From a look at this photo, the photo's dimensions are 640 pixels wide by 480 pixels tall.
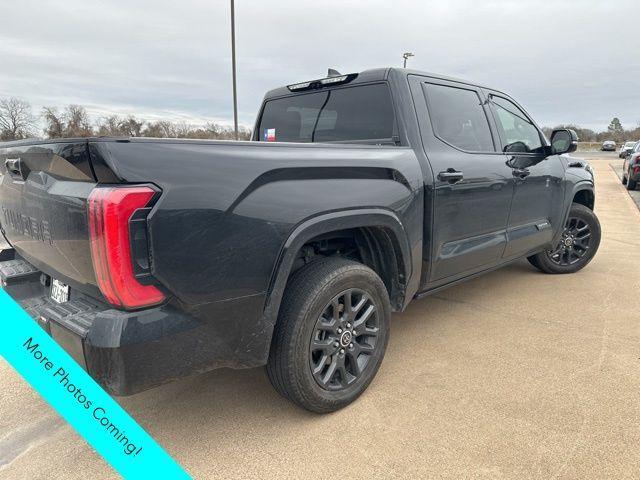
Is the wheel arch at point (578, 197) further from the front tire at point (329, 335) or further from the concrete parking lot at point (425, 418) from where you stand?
the front tire at point (329, 335)

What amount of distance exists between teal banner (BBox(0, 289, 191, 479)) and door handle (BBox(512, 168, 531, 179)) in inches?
126

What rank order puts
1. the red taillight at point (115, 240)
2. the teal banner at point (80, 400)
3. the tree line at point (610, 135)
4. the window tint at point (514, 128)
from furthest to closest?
the tree line at point (610, 135) → the window tint at point (514, 128) → the red taillight at point (115, 240) → the teal banner at point (80, 400)

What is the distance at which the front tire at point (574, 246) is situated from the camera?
4891 mm

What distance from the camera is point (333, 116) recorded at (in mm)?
3346

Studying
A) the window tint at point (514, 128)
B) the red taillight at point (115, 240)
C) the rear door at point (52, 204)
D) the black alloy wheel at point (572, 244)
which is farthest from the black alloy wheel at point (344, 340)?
the black alloy wheel at point (572, 244)

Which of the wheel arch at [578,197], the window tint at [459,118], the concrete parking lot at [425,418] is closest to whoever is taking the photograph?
the concrete parking lot at [425,418]

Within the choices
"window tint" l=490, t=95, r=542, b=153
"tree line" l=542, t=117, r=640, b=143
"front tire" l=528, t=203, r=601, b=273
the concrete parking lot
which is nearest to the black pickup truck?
"window tint" l=490, t=95, r=542, b=153

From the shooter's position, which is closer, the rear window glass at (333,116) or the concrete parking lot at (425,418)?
the concrete parking lot at (425,418)

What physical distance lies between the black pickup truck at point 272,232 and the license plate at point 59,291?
0.01m

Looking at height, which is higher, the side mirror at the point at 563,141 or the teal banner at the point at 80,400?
the side mirror at the point at 563,141

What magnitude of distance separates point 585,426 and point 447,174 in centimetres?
158

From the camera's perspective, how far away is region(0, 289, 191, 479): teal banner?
4.70 feet

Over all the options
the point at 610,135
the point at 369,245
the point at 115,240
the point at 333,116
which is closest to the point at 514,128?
the point at 333,116

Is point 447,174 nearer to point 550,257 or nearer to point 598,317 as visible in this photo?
point 598,317
